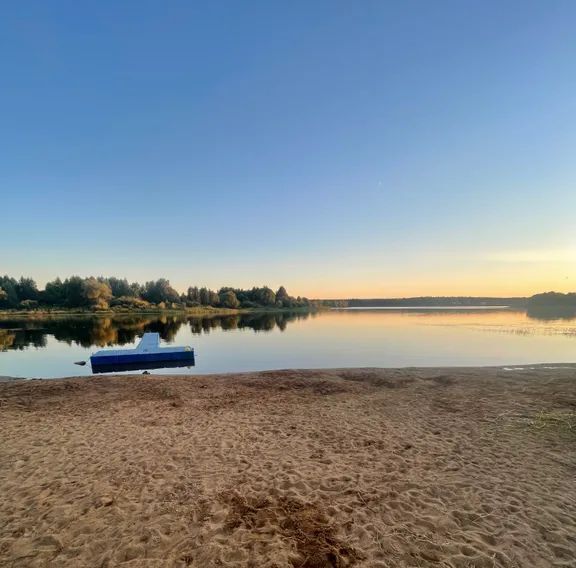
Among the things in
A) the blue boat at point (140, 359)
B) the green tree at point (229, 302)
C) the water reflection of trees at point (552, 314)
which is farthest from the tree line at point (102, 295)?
the water reflection of trees at point (552, 314)

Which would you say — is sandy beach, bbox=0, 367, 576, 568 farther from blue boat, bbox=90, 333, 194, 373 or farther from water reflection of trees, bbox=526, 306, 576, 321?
water reflection of trees, bbox=526, 306, 576, 321

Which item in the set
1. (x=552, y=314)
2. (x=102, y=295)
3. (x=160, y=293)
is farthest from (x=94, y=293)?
(x=552, y=314)

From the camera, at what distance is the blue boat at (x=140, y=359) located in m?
21.1

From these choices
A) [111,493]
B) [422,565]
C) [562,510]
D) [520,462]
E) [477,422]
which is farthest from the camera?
[477,422]

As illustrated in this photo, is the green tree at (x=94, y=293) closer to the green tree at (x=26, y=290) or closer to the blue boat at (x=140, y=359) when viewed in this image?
the green tree at (x=26, y=290)

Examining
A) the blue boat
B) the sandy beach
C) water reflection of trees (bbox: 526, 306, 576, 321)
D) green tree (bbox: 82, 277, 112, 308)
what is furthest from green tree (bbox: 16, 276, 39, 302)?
water reflection of trees (bbox: 526, 306, 576, 321)

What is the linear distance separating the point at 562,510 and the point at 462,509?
4.86 feet

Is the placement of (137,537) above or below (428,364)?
above

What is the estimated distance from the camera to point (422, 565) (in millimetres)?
4031

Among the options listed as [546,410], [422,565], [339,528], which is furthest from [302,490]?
[546,410]

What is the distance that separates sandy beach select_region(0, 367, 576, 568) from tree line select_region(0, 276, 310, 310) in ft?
283

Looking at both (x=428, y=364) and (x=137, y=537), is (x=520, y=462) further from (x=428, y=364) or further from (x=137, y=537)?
(x=428, y=364)

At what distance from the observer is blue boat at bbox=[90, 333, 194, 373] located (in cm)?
2111

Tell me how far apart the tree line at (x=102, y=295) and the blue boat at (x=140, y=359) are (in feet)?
234
